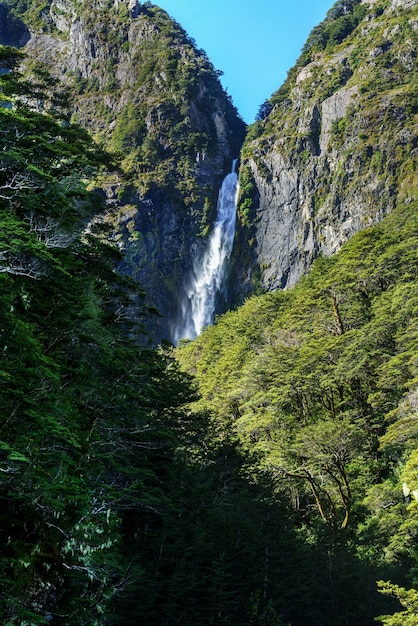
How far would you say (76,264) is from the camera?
13273 millimetres

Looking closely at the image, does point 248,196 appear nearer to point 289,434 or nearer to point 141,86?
point 141,86

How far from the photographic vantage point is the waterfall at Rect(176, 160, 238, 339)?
73562 millimetres

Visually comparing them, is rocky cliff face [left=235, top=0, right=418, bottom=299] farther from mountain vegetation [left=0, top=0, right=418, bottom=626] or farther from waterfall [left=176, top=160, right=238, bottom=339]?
waterfall [left=176, top=160, right=238, bottom=339]

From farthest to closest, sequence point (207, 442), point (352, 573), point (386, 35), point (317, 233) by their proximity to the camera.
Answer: point (386, 35), point (317, 233), point (207, 442), point (352, 573)

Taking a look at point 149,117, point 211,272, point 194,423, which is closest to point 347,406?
point 194,423

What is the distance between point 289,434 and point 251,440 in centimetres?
411

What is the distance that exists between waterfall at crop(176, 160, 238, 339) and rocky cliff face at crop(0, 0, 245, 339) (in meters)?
1.82

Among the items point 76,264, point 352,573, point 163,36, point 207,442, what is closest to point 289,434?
point 207,442

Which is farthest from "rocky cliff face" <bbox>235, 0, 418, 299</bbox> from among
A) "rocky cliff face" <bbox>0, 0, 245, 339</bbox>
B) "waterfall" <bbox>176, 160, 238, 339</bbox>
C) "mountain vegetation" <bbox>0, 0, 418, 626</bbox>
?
"rocky cliff face" <bbox>0, 0, 245, 339</bbox>

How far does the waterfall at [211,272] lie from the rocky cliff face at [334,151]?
381cm

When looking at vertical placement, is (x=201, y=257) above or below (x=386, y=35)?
below

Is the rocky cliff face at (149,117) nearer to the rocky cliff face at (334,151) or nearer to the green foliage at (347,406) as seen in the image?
the rocky cliff face at (334,151)

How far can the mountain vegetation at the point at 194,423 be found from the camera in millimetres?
8492

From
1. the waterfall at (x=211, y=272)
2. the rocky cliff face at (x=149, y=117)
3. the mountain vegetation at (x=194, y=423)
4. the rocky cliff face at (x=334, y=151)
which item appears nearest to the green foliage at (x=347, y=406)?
the mountain vegetation at (x=194, y=423)
